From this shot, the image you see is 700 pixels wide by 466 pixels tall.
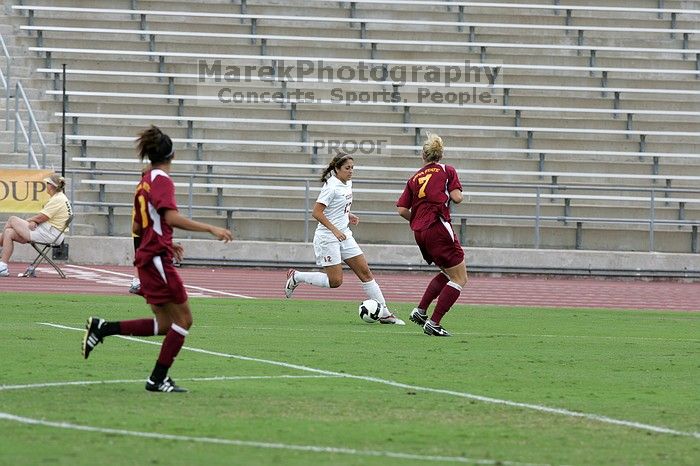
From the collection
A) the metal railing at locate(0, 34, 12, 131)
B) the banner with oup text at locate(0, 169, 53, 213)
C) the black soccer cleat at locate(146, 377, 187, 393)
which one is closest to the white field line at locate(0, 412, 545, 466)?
the black soccer cleat at locate(146, 377, 187, 393)

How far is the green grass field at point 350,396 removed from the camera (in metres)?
6.64

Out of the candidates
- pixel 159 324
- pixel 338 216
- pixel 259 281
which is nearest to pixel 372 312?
pixel 338 216

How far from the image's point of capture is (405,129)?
28.1m

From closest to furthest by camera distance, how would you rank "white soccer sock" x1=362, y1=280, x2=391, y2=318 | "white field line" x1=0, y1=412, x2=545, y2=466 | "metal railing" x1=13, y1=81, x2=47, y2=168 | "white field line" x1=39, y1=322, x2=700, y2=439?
1. "white field line" x1=0, y1=412, x2=545, y2=466
2. "white field line" x1=39, y1=322, x2=700, y2=439
3. "white soccer sock" x1=362, y1=280, x2=391, y2=318
4. "metal railing" x1=13, y1=81, x2=47, y2=168

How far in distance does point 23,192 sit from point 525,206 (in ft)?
31.6

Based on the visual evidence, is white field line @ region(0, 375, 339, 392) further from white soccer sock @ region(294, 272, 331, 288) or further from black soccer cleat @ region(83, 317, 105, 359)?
white soccer sock @ region(294, 272, 331, 288)

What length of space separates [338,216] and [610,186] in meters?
12.4

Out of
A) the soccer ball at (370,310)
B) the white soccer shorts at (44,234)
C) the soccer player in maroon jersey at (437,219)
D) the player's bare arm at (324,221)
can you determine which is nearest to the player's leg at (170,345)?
the soccer player in maroon jersey at (437,219)

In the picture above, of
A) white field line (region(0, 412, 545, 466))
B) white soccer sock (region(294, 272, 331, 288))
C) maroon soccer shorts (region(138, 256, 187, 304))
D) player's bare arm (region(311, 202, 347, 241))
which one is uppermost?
maroon soccer shorts (region(138, 256, 187, 304))

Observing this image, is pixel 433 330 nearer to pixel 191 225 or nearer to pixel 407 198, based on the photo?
pixel 407 198

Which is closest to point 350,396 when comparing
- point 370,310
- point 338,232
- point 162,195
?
point 162,195

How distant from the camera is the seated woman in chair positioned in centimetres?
2006

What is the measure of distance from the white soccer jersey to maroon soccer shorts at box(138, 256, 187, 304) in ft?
18.5

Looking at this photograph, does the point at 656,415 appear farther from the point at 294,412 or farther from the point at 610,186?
the point at 610,186
